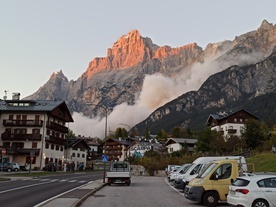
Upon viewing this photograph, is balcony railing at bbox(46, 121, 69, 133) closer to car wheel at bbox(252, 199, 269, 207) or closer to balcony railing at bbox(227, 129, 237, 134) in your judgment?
balcony railing at bbox(227, 129, 237, 134)

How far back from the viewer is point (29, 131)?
70375mm

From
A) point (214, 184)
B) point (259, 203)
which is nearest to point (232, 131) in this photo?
point (214, 184)

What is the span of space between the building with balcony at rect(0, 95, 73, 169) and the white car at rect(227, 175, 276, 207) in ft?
187

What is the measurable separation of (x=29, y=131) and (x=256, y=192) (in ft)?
207

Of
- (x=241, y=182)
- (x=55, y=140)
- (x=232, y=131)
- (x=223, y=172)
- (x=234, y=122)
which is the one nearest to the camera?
(x=241, y=182)

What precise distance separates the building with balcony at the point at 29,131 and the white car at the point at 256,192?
187 feet

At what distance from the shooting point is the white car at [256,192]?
12.9 m

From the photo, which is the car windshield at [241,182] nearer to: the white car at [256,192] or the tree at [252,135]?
the white car at [256,192]

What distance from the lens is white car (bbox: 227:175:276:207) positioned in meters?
12.9

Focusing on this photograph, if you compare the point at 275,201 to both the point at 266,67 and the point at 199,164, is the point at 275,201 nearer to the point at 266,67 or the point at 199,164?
the point at 199,164

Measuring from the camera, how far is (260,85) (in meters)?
194

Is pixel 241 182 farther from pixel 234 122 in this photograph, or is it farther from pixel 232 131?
pixel 234 122

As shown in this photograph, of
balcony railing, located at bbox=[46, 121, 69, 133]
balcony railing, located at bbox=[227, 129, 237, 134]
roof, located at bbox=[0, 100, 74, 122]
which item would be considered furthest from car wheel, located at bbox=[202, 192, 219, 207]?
balcony railing, located at bbox=[227, 129, 237, 134]

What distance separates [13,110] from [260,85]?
506 feet
